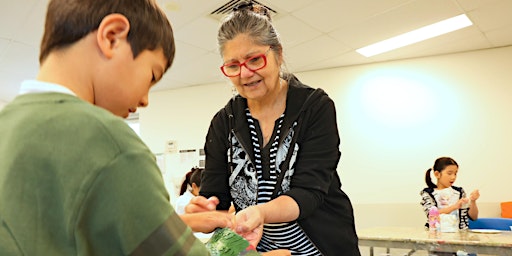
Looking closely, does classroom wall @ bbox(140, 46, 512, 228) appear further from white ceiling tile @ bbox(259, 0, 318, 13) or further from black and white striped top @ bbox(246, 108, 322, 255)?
black and white striped top @ bbox(246, 108, 322, 255)

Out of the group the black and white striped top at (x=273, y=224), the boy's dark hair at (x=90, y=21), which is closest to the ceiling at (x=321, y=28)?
the black and white striped top at (x=273, y=224)

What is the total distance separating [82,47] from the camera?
641 mm

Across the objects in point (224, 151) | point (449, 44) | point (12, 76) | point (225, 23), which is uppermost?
point (449, 44)

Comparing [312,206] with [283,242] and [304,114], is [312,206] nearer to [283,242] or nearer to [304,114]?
[283,242]

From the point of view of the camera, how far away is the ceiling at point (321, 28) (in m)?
3.77

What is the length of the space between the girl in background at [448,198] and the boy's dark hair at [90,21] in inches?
142

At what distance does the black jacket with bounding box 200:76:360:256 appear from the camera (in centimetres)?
119

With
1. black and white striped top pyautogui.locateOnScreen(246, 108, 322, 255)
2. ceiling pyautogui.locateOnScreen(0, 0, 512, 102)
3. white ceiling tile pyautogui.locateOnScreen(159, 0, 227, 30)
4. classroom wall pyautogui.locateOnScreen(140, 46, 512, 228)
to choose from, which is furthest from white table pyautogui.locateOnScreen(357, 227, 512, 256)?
white ceiling tile pyautogui.locateOnScreen(159, 0, 227, 30)

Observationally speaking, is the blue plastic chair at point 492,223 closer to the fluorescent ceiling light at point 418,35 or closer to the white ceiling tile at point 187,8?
the fluorescent ceiling light at point 418,35

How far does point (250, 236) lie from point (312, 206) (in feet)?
0.68

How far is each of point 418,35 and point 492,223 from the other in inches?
87.6

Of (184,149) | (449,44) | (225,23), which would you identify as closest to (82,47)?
(225,23)

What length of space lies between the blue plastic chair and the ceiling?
6.90 ft

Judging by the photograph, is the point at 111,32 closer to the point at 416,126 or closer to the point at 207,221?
the point at 207,221
